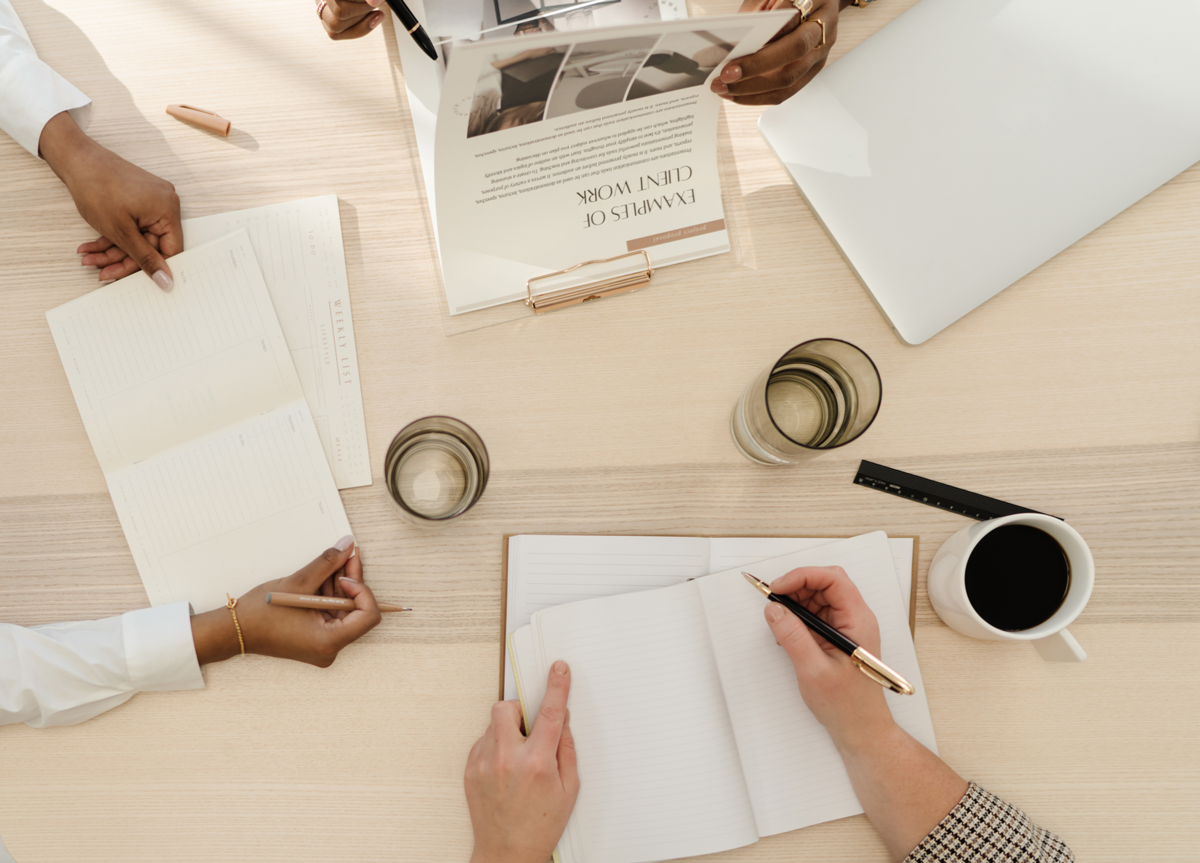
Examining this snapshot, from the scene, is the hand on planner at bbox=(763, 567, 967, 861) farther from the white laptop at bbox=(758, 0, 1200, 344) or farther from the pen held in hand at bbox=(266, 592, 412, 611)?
the pen held in hand at bbox=(266, 592, 412, 611)

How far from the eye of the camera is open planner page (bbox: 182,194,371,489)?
0.77 meters

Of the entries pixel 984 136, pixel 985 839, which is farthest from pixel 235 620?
pixel 984 136

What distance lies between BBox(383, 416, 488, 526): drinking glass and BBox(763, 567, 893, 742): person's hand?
1.15 feet

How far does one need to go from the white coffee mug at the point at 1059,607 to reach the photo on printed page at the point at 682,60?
20.9 inches

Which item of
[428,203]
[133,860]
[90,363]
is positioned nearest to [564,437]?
[428,203]

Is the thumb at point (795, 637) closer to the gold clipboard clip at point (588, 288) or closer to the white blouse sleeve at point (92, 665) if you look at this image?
the gold clipboard clip at point (588, 288)

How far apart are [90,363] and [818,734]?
0.92 metres

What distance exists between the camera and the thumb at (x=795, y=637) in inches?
28.1

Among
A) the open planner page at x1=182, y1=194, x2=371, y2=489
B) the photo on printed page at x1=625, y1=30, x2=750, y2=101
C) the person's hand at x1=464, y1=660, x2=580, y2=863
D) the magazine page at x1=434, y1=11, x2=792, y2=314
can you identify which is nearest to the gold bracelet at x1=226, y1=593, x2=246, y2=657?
the open planner page at x1=182, y1=194, x2=371, y2=489

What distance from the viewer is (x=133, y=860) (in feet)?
2.43

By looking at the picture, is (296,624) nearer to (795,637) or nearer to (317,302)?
(317,302)

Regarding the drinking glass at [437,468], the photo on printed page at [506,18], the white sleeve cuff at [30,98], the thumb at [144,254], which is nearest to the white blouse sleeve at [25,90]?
the white sleeve cuff at [30,98]

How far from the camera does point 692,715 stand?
747 mm

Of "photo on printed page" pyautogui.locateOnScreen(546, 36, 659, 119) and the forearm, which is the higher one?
"photo on printed page" pyautogui.locateOnScreen(546, 36, 659, 119)
